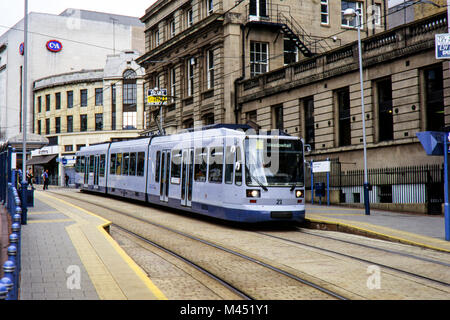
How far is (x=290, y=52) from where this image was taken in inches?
1361

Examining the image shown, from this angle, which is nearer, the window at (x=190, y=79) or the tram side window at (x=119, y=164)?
the tram side window at (x=119, y=164)

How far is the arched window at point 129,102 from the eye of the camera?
196 feet

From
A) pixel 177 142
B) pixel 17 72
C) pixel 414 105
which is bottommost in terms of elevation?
pixel 177 142

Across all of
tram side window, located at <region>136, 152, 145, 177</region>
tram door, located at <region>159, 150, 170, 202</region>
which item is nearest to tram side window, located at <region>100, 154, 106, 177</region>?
tram side window, located at <region>136, 152, 145, 177</region>

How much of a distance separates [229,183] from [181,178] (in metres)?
3.88

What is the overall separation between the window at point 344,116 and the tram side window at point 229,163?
38.3 ft

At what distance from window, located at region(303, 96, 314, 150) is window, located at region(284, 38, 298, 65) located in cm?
713

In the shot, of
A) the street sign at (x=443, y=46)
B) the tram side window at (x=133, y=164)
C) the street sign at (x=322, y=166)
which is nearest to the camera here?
the street sign at (x=443, y=46)

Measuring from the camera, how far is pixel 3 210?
16.6 meters

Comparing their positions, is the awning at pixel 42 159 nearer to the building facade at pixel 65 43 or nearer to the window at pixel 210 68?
the building facade at pixel 65 43

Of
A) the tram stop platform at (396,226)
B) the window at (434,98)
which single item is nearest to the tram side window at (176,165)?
the tram stop platform at (396,226)

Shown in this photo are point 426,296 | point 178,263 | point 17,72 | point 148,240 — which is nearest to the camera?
point 426,296
